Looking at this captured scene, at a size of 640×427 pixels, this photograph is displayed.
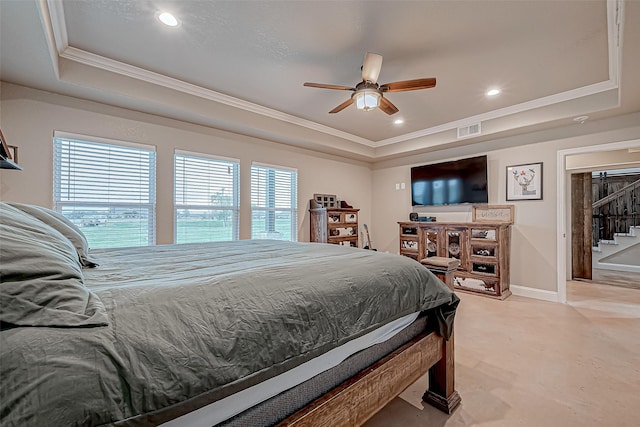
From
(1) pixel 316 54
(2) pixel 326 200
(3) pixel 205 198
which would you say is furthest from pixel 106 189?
(2) pixel 326 200

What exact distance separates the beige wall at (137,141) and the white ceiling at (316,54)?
0.17 meters

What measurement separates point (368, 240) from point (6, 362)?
5.62 metres

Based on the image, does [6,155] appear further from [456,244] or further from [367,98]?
[456,244]

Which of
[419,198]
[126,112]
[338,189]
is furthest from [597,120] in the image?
[126,112]

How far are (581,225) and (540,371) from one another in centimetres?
451

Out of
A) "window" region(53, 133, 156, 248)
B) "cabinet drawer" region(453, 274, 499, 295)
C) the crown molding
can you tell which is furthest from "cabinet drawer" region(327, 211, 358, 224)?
"window" region(53, 133, 156, 248)

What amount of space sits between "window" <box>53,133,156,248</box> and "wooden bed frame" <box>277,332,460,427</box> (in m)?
3.16

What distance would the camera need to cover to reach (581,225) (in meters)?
5.14

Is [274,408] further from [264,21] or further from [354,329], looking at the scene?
[264,21]

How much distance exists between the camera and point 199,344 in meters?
0.77

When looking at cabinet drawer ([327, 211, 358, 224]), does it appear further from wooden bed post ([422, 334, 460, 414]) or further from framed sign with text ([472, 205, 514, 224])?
wooden bed post ([422, 334, 460, 414])

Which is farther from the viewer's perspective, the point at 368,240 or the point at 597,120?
the point at 368,240

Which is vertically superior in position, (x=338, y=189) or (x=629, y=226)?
(x=338, y=189)

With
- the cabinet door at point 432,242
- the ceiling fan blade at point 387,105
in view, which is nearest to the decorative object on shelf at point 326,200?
the cabinet door at point 432,242
